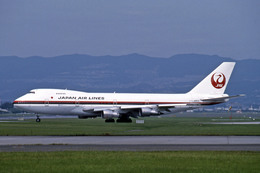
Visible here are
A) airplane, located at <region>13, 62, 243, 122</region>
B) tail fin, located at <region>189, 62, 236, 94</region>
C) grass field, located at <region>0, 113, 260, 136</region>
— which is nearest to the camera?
grass field, located at <region>0, 113, 260, 136</region>

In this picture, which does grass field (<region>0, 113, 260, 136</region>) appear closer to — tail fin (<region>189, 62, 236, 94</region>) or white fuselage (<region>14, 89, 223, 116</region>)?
white fuselage (<region>14, 89, 223, 116</region>)

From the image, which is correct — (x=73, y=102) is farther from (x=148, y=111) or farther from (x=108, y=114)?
(x=148, y=111)

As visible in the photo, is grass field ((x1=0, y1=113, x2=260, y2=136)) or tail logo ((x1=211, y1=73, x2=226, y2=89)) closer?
grass field ((x1=0, y1=113, x2=260, y2=136))

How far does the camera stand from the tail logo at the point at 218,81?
83.2 meters

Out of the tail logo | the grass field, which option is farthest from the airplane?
the grass field
